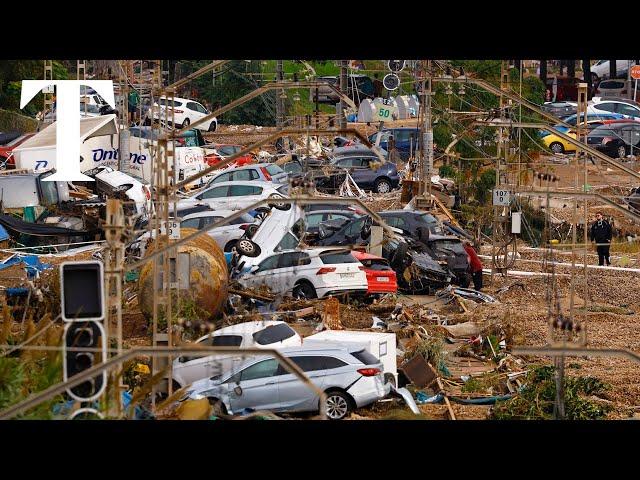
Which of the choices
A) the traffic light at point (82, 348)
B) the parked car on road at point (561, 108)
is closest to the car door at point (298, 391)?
the traffic light at point (82, 348)

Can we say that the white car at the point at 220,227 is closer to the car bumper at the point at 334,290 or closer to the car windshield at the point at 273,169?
the car bumper at the point at 334,290

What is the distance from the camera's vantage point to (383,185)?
4038cm

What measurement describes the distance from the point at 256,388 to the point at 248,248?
8.74 m

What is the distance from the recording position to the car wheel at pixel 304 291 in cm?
2655

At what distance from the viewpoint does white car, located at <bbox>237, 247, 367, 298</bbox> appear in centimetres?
2630

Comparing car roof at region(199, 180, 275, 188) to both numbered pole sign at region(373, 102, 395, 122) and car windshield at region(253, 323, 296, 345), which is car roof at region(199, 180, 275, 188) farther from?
numbered pole sign at region(373, 102, 395, 122)

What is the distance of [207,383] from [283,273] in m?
7.23

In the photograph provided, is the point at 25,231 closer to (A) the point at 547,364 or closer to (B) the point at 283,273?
(B) the point at 283,273

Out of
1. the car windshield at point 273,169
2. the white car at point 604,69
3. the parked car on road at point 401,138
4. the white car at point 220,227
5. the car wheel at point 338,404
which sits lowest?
the car wheel at point 338,404

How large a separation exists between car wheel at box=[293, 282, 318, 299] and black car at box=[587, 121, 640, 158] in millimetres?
21565

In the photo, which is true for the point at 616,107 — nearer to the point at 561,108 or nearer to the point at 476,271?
the point at 561,108

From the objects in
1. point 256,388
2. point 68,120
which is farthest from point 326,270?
point 68,120

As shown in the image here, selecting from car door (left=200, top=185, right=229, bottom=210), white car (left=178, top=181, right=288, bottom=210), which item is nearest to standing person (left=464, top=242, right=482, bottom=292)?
white car (left=178, top=181, right=288, bottom=210)

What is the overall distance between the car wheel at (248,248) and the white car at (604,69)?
33.4 m
